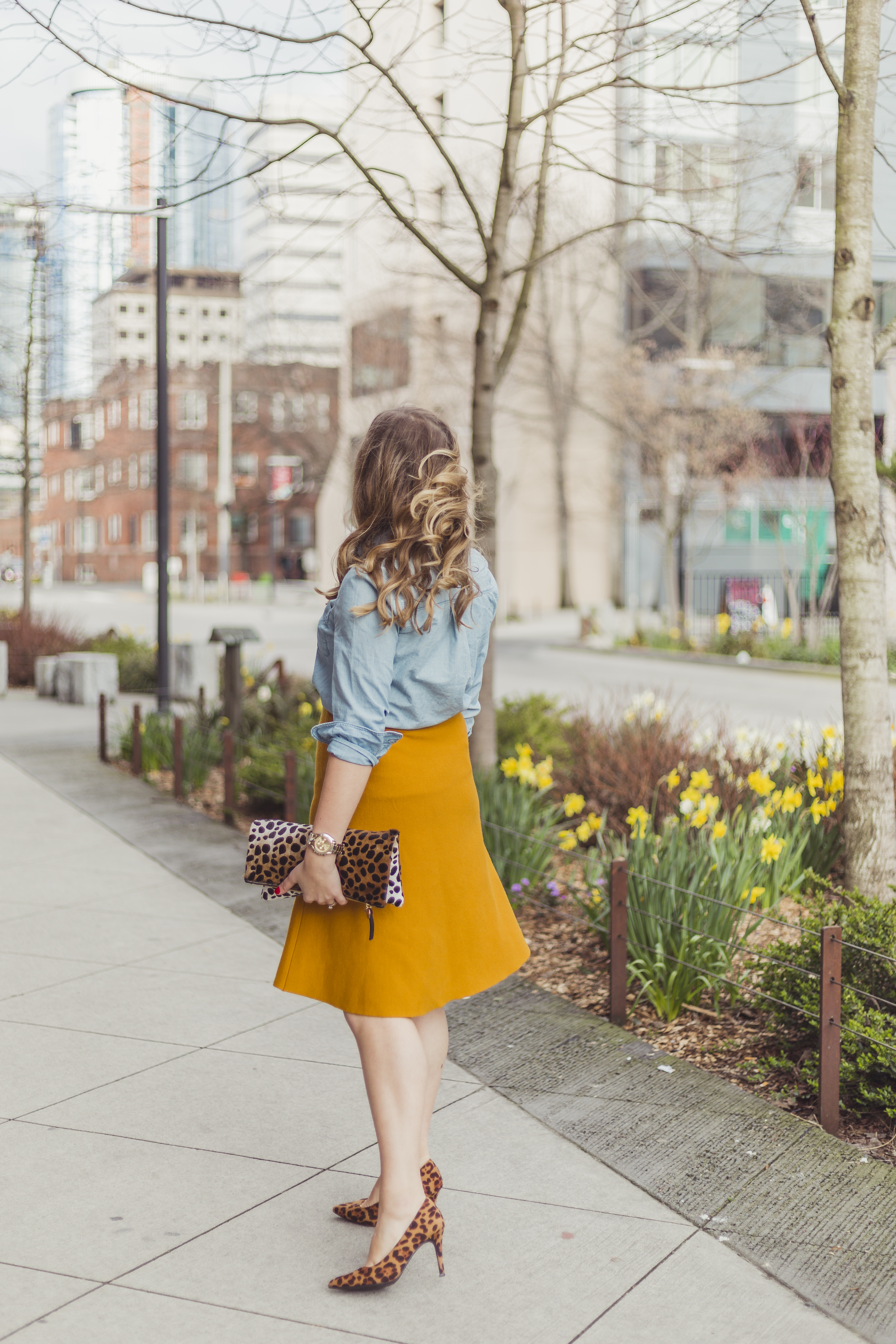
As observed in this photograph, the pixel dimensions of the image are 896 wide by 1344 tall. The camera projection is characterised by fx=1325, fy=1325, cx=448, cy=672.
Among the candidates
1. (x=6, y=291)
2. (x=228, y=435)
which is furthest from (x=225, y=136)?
(x=228, y=435)

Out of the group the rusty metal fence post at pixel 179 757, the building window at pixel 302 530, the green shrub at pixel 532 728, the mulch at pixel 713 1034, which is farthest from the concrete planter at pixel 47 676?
the building window at pixel 302 530

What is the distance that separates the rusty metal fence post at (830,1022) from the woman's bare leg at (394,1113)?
1427 millimetres

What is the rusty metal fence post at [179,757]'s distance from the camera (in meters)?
9.06

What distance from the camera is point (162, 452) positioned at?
12719 mm

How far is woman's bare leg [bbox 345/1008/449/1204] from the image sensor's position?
3.07 m

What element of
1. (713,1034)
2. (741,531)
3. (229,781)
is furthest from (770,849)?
(741,531)

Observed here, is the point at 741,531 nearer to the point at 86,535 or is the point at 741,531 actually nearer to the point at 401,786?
the point at 401,786

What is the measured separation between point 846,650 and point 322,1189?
2.94m

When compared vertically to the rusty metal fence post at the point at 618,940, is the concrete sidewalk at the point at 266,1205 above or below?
below

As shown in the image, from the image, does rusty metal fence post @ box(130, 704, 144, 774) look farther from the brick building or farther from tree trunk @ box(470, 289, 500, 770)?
the brick building

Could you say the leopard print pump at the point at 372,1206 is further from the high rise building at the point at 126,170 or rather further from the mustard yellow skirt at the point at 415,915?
the high rise building at the point at 126,170

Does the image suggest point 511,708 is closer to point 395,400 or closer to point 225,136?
point 225,136

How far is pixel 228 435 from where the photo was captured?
4809cm

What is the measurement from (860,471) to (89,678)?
11773 mm
